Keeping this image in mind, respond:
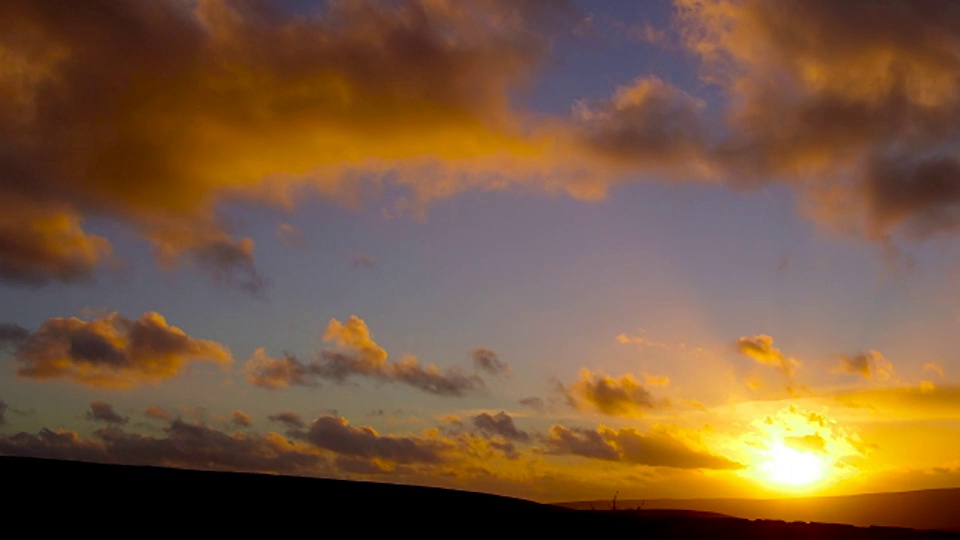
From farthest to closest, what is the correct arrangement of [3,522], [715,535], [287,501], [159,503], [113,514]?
[715,535] → [287,501] → [159,503] → [113,514] → [3,522]

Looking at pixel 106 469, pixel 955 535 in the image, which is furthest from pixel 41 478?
pixel 955 535

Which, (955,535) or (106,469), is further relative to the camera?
(955,535)

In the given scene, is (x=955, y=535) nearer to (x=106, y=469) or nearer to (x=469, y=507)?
(x=469, y=507)

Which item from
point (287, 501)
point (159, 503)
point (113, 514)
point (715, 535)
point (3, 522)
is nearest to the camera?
point (3, 522)

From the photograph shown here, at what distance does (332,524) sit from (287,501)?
11.6ft

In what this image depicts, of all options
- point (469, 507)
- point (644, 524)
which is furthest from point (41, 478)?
point (644, 524)

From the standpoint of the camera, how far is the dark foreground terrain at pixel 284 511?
3052 centimetres

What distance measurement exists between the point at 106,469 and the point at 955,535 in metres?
38.1

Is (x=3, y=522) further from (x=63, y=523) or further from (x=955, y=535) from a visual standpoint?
(x=955, y=535)

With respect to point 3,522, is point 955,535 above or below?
above

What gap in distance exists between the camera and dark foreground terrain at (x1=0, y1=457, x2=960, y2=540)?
3052 cm

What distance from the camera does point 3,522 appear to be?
92.5 ft

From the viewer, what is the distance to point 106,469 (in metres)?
38.2

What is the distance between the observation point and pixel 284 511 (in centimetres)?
3478
